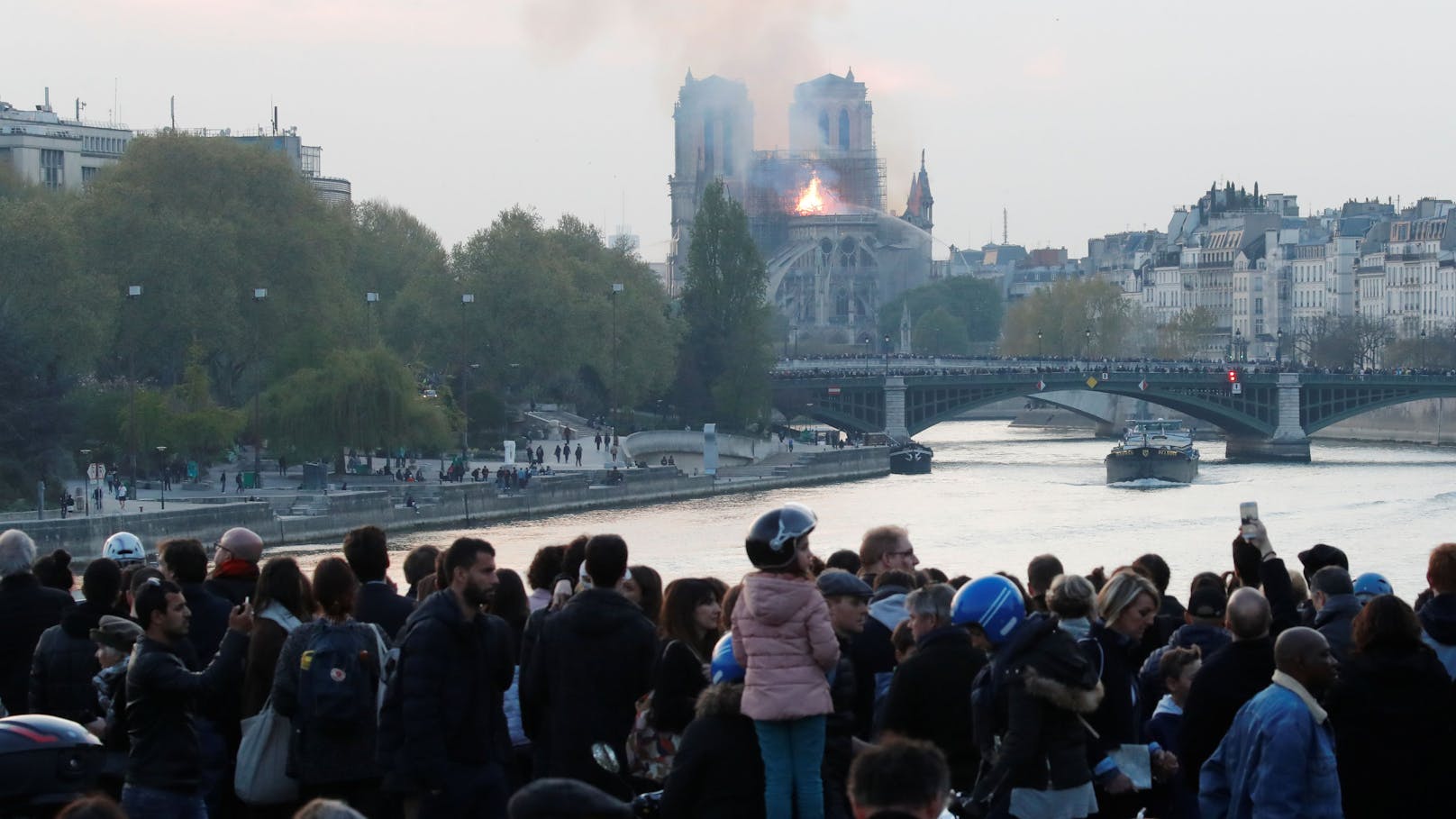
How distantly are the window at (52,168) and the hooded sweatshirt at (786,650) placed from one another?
60.1 metres

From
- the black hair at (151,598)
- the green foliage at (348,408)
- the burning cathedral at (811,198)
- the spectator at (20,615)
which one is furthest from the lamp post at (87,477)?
the burning cathedral at (811,198)

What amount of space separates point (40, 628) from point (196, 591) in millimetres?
573

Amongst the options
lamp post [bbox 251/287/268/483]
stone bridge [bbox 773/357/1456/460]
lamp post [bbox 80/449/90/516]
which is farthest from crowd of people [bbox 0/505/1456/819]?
stone bridge [bbox 773/357/1456/460]

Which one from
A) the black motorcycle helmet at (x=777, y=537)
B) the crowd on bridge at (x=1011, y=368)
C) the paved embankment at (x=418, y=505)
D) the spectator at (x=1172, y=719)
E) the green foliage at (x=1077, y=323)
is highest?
the green foliage at (x=1077, y=323)

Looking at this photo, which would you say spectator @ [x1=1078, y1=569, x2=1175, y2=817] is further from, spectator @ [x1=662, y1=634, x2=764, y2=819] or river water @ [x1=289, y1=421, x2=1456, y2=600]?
river water @ [x1=289, y1=421, x2=1456, y2=600]

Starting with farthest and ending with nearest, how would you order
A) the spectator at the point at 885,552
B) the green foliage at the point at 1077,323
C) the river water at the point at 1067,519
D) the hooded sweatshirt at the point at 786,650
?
1. the green foliage at the point at 1077,323
2. the river water at the point at 1067,519
3. the spectator at the point at 885,552
4. the hooded sweatshirt at the point at 786,650

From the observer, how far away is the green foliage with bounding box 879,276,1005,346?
100875 mm

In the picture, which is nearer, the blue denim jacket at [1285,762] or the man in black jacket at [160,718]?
the blue denim jacket at [1285,762]

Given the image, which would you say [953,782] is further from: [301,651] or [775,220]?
[775,220]

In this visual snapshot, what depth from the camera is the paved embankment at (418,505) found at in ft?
93.4

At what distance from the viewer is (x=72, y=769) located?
3973 mm

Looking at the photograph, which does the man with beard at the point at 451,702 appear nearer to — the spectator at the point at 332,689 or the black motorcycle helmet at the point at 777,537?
the spectator at the point at 332,689

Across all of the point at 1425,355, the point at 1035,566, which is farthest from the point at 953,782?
the point at 1425,355

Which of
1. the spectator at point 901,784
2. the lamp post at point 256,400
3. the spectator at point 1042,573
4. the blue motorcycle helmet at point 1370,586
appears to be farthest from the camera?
the lamp post at point 256,400
